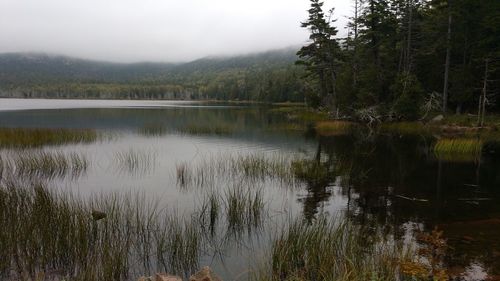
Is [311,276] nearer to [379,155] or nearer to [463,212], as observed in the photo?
[463,212]

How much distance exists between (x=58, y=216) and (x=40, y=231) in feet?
1.96

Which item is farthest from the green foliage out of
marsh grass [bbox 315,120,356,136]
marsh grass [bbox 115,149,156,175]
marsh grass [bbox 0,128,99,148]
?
marsh grass [bbox 0,128,99,148]

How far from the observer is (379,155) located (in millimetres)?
25188

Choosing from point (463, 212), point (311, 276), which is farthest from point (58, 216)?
point (463, 212)

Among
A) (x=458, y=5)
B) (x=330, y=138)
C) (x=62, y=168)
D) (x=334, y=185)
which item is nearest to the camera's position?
(x=334, y=185)

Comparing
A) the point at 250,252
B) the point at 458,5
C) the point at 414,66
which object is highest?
the point at 458,5

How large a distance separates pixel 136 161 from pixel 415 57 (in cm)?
3722

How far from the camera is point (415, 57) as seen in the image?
1791 inches

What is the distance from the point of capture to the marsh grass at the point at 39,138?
82.9 ft

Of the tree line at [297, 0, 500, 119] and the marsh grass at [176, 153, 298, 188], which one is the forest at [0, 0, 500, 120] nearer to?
the tree line at [297, 0, 500, 119]

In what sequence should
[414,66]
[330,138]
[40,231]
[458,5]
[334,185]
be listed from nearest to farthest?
[40,231] < [334,185] < [330,138] < [458,5] < [414,66]

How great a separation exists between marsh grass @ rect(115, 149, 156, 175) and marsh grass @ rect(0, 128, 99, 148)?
242 inches

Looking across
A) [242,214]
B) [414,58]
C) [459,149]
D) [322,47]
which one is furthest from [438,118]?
[242,214]

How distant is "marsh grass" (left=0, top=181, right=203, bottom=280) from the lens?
796 centimetres
